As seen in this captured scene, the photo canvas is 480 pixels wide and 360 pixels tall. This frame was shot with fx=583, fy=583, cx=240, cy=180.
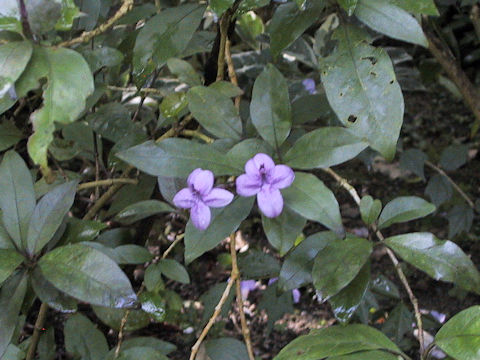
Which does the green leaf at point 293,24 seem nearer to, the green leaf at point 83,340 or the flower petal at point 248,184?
the flower petal at point 248,184

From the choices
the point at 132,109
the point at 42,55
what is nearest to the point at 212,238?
the point at 42,55

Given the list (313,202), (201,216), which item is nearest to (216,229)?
(201,216)

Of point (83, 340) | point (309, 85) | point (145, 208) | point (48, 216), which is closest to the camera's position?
point (48, 216)

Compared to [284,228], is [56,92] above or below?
above

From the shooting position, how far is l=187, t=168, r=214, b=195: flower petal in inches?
31.8

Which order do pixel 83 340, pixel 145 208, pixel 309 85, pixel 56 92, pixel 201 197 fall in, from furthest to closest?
pixel 309 85, pixel 83 340, pixel 145 208, pixel 201 197, pixel 56 92

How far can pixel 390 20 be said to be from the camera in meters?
0.88

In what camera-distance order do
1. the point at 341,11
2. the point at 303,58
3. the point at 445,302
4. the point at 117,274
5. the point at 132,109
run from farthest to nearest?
1. the point at 445,302
2. the point at 303,58
3. the point at 132,109
4. the point at 341,11
5. the point at 117,274

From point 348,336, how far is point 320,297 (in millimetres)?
72

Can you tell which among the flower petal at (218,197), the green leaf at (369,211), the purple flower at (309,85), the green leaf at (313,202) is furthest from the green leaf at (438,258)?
the purple flower at (309,85)

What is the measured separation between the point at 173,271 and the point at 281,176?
444mm

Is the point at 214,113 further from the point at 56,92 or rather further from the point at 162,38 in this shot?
the point at 56,92

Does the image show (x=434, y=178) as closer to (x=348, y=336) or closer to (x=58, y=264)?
(x=348, y=336)

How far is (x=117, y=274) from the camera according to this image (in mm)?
863
